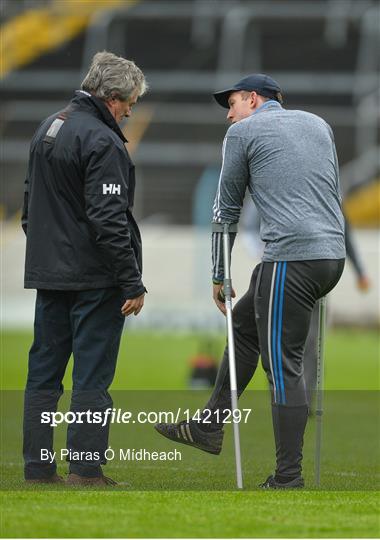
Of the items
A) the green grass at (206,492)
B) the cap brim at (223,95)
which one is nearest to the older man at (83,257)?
the green grass at (206,492)

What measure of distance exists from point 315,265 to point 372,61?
21.1 metres

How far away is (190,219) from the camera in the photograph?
2406cm

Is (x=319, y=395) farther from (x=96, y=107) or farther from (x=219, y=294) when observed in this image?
(x=96, y=107)

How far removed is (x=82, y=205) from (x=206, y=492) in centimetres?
139

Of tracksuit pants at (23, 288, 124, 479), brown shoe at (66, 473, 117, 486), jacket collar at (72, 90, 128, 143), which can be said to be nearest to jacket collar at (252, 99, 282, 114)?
jacket collar at (72, 90, 128, 143)

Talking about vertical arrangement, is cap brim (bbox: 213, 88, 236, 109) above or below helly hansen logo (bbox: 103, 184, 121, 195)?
above

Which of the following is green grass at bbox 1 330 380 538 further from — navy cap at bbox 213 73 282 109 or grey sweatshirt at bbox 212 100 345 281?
navy cap at bbox 213 73 282 109

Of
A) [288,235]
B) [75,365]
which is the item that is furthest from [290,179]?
[75,365]

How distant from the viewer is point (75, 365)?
5.80m

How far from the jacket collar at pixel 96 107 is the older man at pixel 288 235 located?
529 mm

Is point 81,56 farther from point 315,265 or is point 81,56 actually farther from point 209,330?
point 315,265

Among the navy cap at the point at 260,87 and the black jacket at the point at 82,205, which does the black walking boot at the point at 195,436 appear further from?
the navy cap at the point at 260,87

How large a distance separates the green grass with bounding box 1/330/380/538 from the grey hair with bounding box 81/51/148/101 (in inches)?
69.4

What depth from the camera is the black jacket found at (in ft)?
18.5
